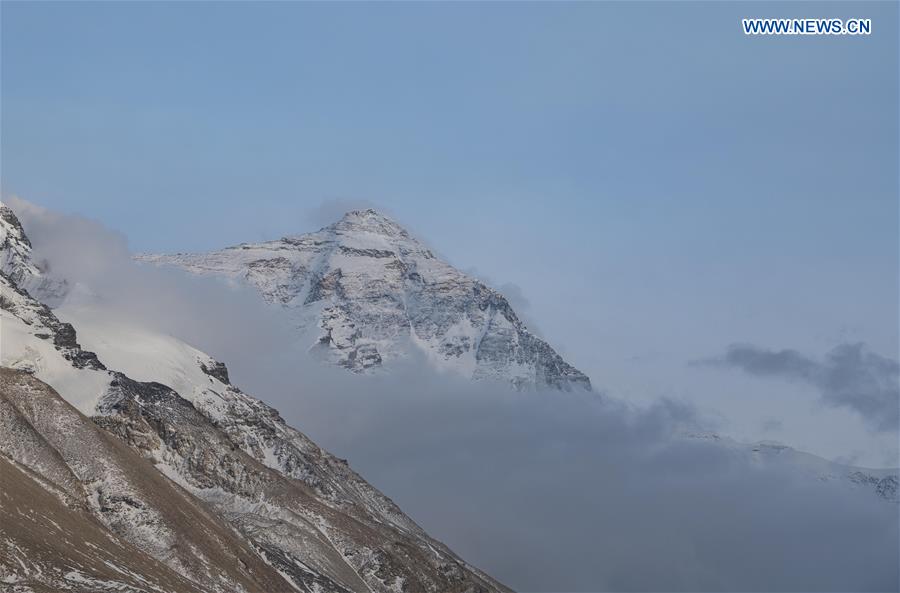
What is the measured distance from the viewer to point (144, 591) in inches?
7849

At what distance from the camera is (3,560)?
611 ft

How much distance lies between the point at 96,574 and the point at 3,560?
15422mm

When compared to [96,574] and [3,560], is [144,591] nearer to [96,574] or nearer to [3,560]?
[96,574]

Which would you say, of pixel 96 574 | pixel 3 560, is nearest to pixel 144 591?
pixel 96 574

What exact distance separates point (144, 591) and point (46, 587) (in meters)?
18.0

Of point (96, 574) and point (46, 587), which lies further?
point (96, 574)

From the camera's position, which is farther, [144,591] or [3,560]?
[144,591]

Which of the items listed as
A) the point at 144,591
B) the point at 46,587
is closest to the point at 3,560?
the point at 46,587

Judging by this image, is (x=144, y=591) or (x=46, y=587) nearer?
(x=46, y=587)

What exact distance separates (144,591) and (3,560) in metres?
21.1

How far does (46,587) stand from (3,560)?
22.9 ft

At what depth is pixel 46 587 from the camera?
184 metres

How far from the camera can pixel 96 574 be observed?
650ft

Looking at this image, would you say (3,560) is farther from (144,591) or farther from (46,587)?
(144,591)
